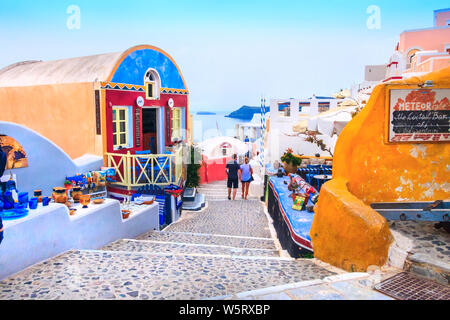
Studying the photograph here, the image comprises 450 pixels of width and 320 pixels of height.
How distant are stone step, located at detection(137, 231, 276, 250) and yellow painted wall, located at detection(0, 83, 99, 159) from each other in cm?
346

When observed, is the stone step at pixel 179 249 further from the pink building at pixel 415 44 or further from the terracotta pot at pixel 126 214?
the pink building at pixel 415 44

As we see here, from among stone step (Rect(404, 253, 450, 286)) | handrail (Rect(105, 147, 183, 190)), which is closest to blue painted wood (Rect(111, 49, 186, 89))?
handrail (Rect(105, 147, 183, 190))

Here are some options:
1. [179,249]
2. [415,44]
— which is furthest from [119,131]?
[415,44]

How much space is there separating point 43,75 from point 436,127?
11.8 meters

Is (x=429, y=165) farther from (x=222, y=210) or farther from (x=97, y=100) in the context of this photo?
(x=97, y=100)

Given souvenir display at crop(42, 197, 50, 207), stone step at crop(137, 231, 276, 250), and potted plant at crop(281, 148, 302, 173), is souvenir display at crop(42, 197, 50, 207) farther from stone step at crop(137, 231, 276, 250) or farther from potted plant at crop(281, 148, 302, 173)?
potted plant at crop(281, 148, 302, 173)

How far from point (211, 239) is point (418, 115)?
17.2 feet

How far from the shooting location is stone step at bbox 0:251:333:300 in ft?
13.0

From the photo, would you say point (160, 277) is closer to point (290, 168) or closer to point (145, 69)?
point (290, 168)

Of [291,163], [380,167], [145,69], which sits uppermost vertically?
[145,69]

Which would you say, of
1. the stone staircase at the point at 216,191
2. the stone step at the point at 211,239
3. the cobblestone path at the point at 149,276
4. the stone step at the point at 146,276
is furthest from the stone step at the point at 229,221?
the stone step at the point at 146,276

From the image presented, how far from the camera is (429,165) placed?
17.7ft

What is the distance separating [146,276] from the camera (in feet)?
14.8
